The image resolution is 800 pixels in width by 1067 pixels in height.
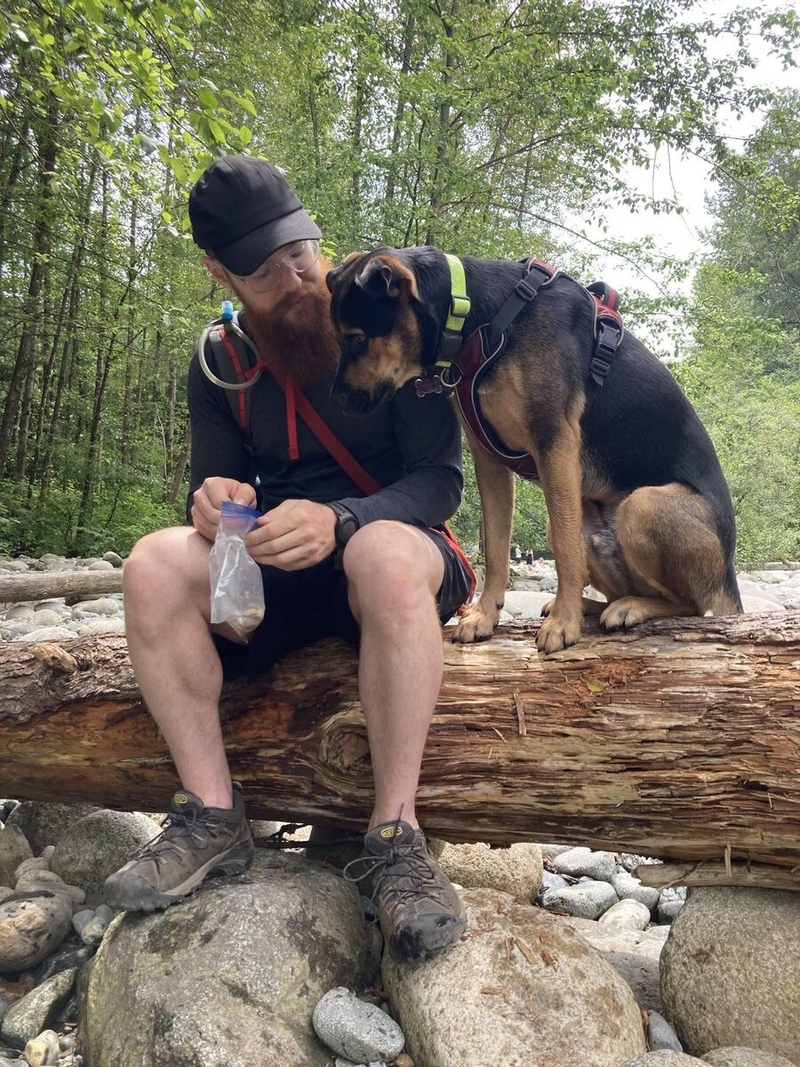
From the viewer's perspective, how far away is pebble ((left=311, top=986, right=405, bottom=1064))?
1869 mm

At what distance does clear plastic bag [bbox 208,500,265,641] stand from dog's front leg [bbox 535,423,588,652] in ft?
3.53

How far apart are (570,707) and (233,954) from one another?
1229 millimetres

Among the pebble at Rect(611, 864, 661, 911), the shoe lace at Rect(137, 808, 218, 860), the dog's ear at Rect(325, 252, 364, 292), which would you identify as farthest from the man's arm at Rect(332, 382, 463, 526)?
the pebble at Rect(611, 864, 661, 911)

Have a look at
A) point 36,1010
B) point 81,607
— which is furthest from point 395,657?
point 81,607

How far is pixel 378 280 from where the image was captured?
8.90 ft

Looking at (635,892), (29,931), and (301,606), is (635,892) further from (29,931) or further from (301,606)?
(29,931)

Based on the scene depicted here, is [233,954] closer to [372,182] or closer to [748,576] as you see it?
[372,182]

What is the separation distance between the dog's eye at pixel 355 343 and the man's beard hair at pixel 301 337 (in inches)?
3.3

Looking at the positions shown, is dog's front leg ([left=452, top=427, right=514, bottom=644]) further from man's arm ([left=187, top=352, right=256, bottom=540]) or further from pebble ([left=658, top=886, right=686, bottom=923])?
pebble ([left=658, top=886, right=686, bottom=923])

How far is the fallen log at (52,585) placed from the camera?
6.53 m

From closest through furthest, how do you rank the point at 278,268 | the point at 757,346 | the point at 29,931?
1. the point at 29,931
2. the point at 278,268
3. the point at 757,346

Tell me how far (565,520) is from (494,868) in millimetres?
1421

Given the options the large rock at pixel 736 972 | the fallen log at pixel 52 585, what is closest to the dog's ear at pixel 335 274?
the large rock at pixel 736 972

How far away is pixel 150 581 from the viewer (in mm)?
2328
